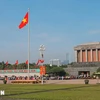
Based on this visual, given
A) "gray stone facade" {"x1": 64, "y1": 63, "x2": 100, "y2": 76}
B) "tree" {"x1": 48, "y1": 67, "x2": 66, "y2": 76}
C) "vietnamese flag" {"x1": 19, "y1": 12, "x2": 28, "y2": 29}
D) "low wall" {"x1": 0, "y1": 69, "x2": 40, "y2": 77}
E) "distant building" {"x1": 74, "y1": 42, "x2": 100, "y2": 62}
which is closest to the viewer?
"vietnamese flag" {"x1": 19, "y1": 12, "x2": 28, "y2": 29}

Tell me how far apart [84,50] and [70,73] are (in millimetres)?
19580

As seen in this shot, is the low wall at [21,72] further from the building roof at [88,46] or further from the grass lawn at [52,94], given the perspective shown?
the grass lawn at [52,94]

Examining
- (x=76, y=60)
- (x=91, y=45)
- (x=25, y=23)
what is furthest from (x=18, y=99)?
(x=76, y=60)

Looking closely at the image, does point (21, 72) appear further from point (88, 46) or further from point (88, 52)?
point (88, 52)

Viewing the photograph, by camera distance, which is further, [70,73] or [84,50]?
[84,50]

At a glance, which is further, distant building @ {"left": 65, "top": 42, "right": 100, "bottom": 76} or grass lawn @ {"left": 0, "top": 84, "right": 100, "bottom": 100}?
distant building @ {"left": 65, "top": 42, "right": 100, "bottom": 76}

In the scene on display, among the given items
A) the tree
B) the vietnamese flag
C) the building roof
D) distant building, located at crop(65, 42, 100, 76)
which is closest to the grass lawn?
the vietnamese flag

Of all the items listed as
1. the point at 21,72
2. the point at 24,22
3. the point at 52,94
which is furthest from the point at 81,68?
the point at 52,94

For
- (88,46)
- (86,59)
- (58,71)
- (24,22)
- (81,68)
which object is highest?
(88,46)

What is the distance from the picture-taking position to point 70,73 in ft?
415

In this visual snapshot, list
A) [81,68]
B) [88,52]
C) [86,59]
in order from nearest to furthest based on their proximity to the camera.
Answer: [81,68]
[88,52]
[86,59]

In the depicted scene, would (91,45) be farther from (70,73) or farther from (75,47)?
(70,73)

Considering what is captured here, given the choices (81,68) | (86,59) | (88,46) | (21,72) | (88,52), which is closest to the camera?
(21,72)

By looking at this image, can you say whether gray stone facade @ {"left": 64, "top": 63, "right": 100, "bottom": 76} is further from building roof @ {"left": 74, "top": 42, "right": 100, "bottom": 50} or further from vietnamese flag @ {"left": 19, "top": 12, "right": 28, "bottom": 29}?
vietnamese flag @ {"left": 19, "top": 12, "right": 28, "bottom": 29}
